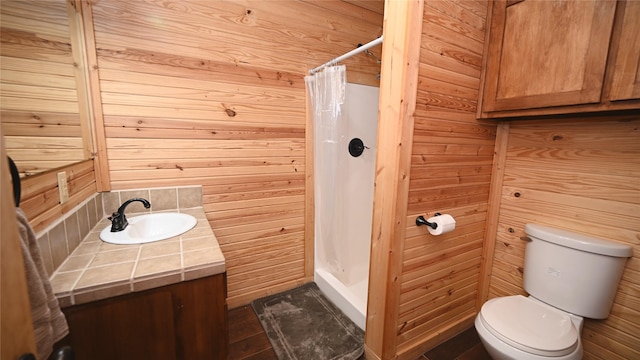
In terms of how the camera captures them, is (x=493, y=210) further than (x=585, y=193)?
Yes

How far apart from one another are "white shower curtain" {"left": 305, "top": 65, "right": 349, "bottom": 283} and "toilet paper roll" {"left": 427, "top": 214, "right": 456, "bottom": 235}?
808 millimetres

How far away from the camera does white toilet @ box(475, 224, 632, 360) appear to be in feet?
3.79

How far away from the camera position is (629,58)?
102 centimetres

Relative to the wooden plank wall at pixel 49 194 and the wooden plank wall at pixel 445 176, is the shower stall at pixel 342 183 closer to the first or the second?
the wooden plank wall at pixel 445 176

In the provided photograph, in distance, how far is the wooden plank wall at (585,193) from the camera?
4.11ft

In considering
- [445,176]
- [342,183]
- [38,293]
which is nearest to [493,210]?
[445,176]

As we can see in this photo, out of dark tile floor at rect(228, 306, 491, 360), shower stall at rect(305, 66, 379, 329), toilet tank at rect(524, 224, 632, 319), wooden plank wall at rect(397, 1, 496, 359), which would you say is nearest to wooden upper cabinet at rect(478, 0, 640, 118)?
wooden plank wall at rect(397, 1, 496, 359)

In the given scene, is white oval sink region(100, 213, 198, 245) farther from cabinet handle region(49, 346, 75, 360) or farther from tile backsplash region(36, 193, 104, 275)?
cabinet handle region(49, 346, 75, 360)

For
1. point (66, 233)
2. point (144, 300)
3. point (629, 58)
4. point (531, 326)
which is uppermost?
point (629, 58)

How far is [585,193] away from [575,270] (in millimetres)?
413

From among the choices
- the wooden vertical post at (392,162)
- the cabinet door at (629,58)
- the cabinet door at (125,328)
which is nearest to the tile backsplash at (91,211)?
the cabinet door at (125,328)

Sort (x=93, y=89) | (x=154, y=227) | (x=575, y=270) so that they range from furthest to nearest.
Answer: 1. (x=154, y=227)
2. (x=93, y=89)
3. (x=575, y=270)

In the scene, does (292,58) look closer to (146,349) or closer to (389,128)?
(389,128)

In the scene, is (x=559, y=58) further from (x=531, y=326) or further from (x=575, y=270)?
(x=531, y=326)
